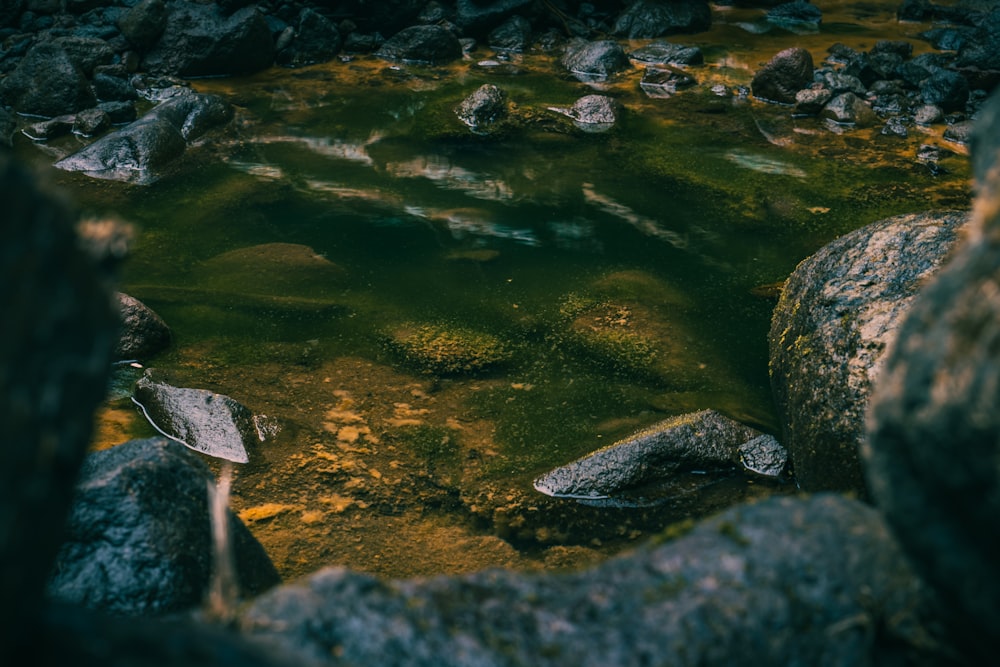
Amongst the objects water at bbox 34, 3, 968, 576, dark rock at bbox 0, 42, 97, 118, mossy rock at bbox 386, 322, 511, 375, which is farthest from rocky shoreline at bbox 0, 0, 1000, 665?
dark rock at bbox 0, 42, 97, 118

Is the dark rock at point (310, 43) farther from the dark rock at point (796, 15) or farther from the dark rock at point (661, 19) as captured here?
the dark rock at point (796, 15)

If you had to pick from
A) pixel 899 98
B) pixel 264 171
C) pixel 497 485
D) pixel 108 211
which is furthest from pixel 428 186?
pixel 899 98

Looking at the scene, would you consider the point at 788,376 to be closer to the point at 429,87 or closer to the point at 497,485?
the point at 497,485

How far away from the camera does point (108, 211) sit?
6215 mm

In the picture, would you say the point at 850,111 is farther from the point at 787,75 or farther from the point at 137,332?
the point at 137,332

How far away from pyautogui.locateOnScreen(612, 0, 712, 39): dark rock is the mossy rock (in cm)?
687

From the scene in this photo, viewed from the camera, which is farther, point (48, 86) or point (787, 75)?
point (787, 75)

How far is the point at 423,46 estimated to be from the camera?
9.84 metres

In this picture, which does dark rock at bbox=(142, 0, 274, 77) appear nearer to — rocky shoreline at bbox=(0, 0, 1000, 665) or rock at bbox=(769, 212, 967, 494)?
rock at bbox=(769, 212, 967, 494)

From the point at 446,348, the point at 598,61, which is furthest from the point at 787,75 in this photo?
the point at 446,348

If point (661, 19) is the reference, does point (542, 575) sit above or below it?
above

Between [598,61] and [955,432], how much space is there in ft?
28.7

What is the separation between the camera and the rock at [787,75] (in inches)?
332

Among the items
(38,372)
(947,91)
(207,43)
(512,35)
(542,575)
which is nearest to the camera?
(38,372)
